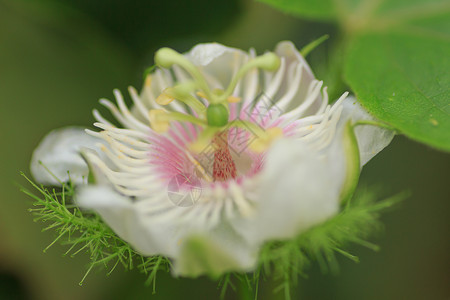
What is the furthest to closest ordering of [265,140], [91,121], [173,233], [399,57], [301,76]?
[91,121]
[399,57]
[301,76]
[265,140]
[173,233]

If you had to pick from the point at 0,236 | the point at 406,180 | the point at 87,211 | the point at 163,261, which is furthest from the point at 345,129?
the point at 0,236

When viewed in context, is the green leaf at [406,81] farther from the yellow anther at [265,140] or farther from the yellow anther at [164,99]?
the yellow anther at [164,99]

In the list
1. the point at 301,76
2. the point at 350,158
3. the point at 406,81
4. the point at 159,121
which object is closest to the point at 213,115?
the point at 159,121

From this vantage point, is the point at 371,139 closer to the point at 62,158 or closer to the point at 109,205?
the point at 109,205

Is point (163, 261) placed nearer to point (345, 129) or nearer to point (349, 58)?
point (345, 129)

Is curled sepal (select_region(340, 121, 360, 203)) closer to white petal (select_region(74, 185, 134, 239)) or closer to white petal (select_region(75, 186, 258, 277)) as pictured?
white petal (select_region(75, 186, 258, 277))

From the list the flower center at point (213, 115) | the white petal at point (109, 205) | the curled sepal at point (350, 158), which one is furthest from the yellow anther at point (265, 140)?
the white petal at point (109, 205)

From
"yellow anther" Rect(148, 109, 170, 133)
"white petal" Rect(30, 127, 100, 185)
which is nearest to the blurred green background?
"white petal" Rect(30, 127, 100, 185)
